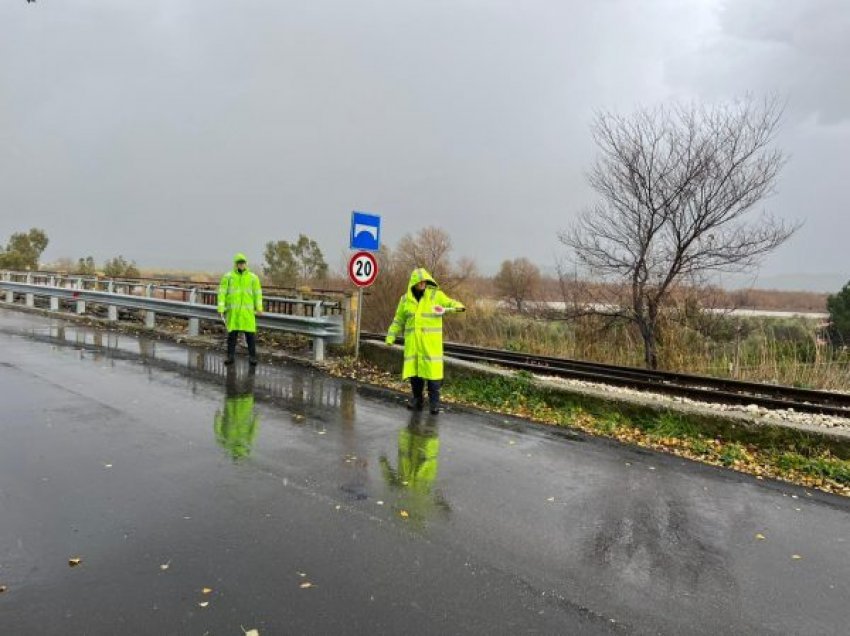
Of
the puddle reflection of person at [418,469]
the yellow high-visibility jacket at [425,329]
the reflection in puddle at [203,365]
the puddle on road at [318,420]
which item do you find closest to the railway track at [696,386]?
the yellow high-visibility jacket at [425,329]

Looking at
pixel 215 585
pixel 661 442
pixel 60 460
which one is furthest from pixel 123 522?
pixel 661 442

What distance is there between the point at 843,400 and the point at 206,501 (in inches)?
386

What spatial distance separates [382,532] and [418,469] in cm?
147

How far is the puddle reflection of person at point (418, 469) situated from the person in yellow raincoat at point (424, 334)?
607mm

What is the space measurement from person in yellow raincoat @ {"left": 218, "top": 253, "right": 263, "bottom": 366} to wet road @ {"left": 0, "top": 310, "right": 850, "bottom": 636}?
3549 mm

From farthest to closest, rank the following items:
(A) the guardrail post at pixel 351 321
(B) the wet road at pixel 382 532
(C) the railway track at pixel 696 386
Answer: (A) the guardrail post at pixel 351 321, (C) the railway track at pixel 696 386, (B) the wet road at pixel 382 532

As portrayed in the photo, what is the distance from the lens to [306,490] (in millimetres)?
4938

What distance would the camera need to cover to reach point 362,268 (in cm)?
1113

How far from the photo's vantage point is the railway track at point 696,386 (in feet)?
29.9

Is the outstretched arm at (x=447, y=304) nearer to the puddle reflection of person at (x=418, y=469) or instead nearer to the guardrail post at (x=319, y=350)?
the puddle reflection of person at (x=418, y=469)

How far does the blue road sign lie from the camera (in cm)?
1091

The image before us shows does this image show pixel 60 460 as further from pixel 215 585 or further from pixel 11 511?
pixel 215 585

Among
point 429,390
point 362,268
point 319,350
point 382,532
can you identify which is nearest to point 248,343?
point 319,350

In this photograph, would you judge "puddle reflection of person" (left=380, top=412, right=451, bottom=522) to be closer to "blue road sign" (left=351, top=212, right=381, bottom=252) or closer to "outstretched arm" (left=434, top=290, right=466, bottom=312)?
"outstretched arm" (left=434, top=290, right=466, bottom=312)
